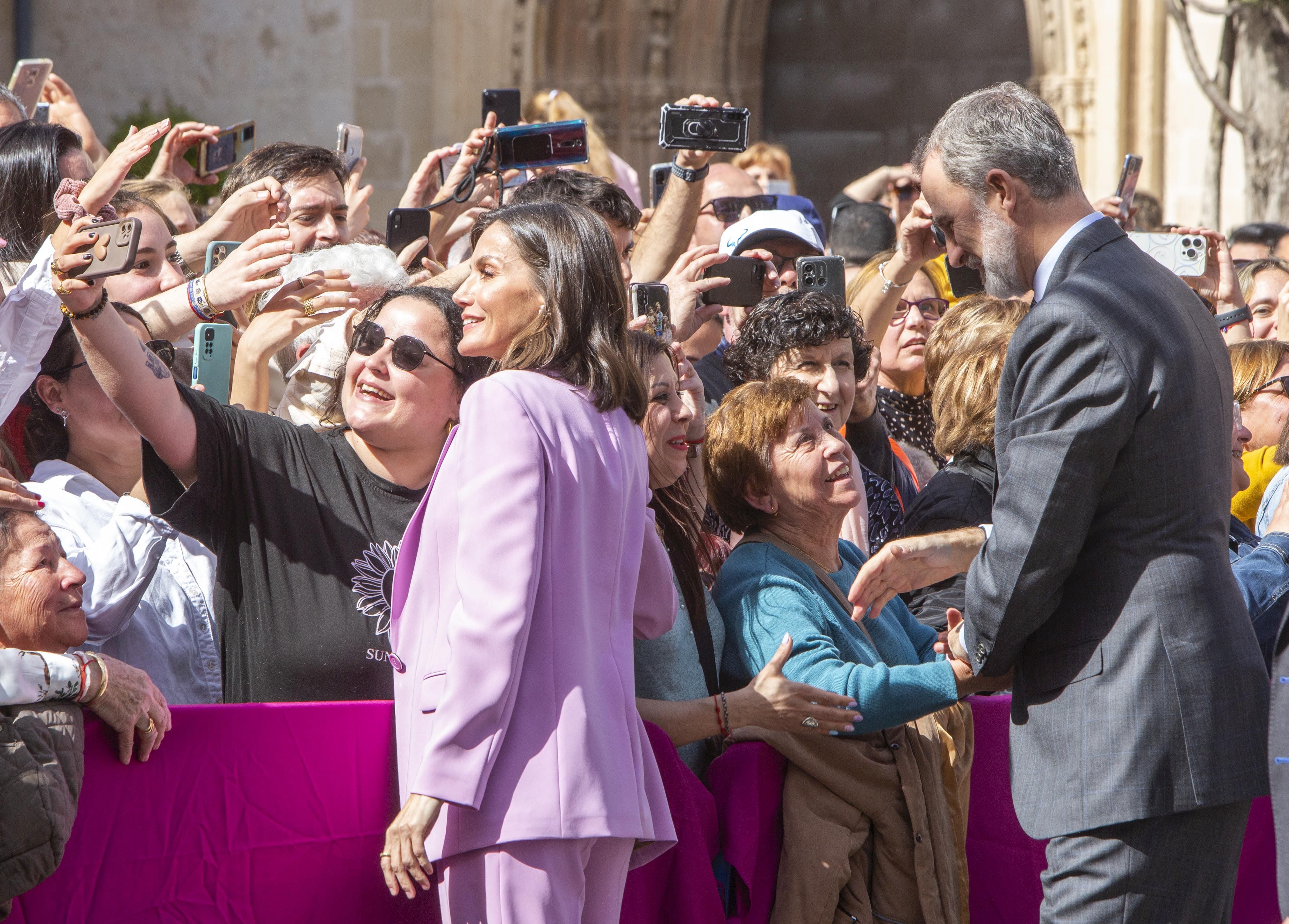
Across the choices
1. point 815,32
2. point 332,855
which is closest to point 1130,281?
point 332,855

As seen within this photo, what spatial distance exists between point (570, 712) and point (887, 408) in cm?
287

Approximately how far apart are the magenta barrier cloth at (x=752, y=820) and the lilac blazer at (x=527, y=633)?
44cm

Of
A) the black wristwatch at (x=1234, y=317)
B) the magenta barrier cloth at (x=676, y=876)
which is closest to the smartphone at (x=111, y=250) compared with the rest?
the magenta barrier cloth at (x=676, y=876)

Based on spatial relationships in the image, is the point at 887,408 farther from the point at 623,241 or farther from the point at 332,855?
the point at 332,855

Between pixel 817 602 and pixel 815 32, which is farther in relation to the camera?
pixel 815 32

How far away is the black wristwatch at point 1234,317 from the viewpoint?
5738 mm

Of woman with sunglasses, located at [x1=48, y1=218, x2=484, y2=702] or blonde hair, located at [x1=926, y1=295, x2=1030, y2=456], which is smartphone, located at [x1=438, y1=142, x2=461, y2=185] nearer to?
blonde hair, located at [x1=926, y1=295, x2=1030, y2=456]

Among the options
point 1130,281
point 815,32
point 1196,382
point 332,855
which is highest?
Result: point 815,32

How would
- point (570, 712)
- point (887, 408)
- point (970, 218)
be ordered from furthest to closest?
point (887, 408), point (970, 218), point (570, 712)

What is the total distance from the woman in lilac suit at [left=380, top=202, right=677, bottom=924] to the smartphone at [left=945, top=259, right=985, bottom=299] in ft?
9.02

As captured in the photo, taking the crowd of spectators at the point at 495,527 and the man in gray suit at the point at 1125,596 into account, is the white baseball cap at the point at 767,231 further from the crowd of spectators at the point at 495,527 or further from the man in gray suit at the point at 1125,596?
the man in gray suit at the point at 1125,596

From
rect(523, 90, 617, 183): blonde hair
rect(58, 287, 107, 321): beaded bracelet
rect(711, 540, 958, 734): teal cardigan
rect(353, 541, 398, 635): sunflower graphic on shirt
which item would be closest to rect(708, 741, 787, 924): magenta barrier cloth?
rect(711, 540, 958, 734): teal cardigan

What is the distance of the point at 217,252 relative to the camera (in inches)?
164

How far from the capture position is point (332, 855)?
2.97m
